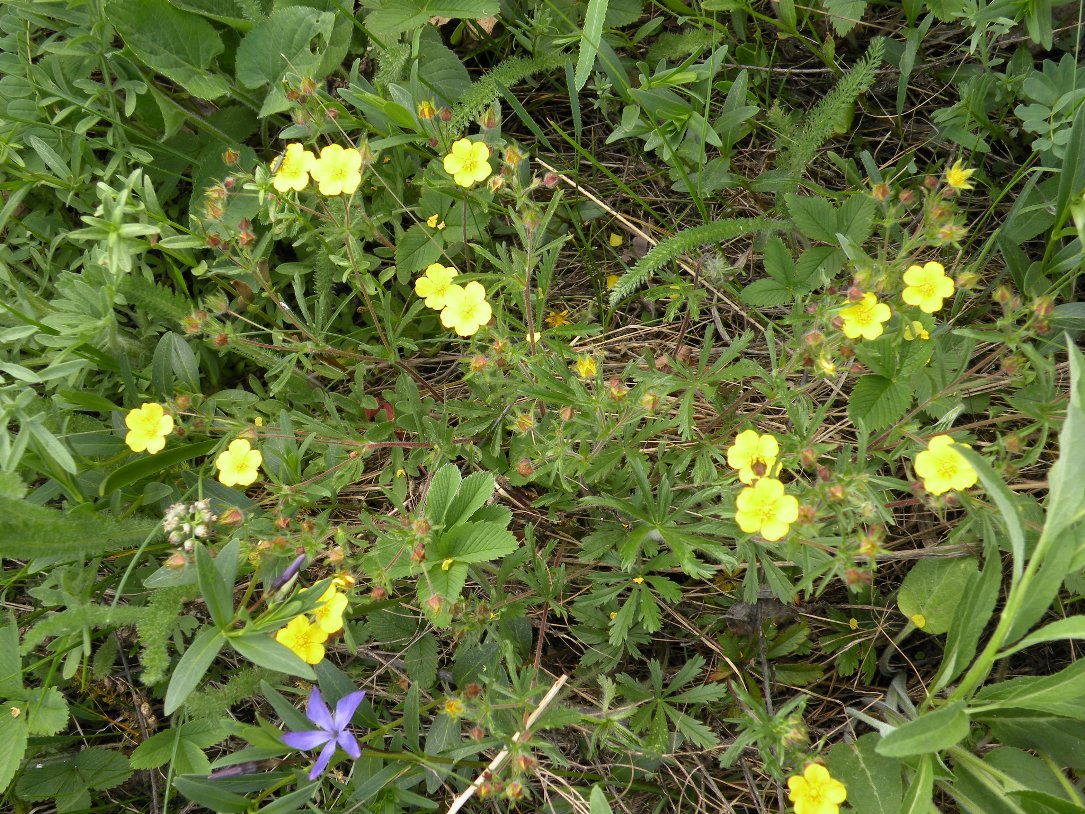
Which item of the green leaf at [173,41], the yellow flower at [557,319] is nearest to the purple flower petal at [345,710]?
the yellow flower at [557,319]

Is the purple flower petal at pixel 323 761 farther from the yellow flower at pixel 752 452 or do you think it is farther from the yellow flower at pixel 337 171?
the yellow flower at pixel 337 171

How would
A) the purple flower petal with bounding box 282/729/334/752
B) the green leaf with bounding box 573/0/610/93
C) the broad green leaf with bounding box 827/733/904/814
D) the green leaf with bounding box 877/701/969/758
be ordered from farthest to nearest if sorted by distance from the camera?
the green leaf with bounding box 573/0/610/93 → the broad green leaf with bounding box 827/733/904/814 → the purple flower petal with bounding box 282/729/334/752 → the green leaf with bounding box 877/701/969/758

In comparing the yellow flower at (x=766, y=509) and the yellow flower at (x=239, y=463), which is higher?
the yellow flower at (x=766, y=509)

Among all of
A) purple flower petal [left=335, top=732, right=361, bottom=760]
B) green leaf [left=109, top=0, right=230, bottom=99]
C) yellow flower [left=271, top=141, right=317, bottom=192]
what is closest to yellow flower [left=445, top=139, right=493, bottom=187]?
yellow flower [left=271, top=141, right=317, bottom=192]

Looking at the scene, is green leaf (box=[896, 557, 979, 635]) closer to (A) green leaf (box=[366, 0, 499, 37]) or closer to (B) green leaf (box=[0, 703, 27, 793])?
(A) green leaf (box=[366, 0, 499, 37])

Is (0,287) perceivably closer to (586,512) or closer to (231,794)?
(231,794)
